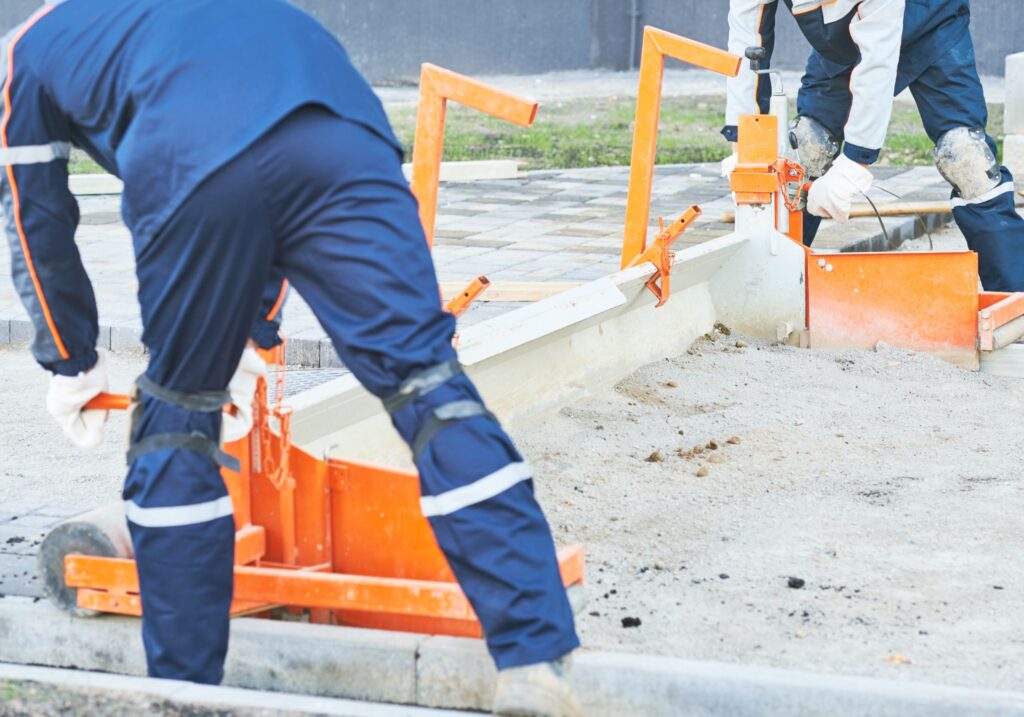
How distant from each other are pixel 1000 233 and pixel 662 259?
5.45ft

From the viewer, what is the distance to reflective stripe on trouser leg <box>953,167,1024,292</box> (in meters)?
5.75

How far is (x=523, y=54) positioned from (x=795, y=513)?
51.8 ft

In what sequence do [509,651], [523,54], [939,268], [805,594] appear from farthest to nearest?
[523,54] → [939,268] → [805,594] → [509,651]

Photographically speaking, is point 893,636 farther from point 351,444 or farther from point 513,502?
point 351,444

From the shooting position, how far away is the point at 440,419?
2.41 meters

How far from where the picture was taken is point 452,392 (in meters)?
2.43

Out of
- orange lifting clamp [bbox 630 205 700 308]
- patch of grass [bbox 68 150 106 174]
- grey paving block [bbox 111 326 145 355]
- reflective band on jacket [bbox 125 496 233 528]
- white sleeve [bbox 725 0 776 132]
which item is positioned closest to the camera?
reflective band on jacket [bbox 125 496 233 528]

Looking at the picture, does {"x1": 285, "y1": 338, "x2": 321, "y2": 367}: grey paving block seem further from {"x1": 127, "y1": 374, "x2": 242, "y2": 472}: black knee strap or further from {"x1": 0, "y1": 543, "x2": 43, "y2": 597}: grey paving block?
{"x1": 127, "y1": 374, "x2": 242, "y2": 472}: black knee strap

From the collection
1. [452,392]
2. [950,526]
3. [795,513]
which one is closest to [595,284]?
[795,513]

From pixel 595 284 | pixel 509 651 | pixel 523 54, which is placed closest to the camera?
pixel 509 651

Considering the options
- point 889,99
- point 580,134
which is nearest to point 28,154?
point 889,99

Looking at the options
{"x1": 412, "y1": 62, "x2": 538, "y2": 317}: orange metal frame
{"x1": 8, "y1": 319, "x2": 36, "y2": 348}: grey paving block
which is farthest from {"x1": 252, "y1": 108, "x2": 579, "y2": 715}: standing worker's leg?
{"x1": 8, "y1": 319, "x2": 36, "y2": 348}: grey paving block

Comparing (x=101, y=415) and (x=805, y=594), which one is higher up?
(x=101, y=415)

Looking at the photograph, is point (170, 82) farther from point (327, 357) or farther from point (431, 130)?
point (327, 357)
